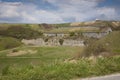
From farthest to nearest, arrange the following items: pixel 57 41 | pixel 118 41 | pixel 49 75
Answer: pixel 57 41
pixel 118 41
pixel 49 75

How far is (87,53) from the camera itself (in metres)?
19.9

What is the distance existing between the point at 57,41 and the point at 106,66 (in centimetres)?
6563

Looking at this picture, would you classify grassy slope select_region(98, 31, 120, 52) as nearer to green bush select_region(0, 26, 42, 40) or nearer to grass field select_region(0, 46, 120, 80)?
grass field select_region(0, 46, 120, 80)

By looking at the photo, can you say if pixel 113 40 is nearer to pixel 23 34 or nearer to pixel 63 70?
pixel 63 70

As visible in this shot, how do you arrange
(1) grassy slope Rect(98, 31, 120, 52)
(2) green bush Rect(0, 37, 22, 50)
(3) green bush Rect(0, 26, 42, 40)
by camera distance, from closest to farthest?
(1) grassy slope Rect(98, 31, 120, 52) < (2) green bush Rect(0, 37, 22, 50) < (3) green bush Rect(0, 26, 42, 40)

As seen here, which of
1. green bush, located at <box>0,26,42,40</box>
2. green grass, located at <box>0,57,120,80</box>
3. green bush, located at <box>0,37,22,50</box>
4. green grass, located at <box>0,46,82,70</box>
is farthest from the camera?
green bush, located at <box>0,26,42,40</box>

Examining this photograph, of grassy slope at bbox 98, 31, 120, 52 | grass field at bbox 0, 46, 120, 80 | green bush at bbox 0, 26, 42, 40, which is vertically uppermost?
grass field at bbox 0, 46, 120, 80

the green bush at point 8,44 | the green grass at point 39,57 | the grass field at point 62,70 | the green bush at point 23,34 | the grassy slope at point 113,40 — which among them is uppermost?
the grass field at point 62,70

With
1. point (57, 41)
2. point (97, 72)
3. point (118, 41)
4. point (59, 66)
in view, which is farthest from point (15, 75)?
point (57, 41)

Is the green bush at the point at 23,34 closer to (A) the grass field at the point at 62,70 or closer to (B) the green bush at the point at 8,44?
(B) the green bush at the point at 8,44

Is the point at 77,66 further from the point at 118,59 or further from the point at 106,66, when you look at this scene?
the point at 118,59

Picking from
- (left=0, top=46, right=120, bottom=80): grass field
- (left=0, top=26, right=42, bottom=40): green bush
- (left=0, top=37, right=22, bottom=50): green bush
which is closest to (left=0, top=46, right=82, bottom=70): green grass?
(left=0, top=46, right=120, bottom=80): grass field

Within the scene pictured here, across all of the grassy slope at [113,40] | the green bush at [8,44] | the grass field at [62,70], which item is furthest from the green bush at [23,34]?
the grass field at [62,70]

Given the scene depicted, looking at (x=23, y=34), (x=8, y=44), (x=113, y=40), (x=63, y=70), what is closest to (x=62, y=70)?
(x=63, y=70)
